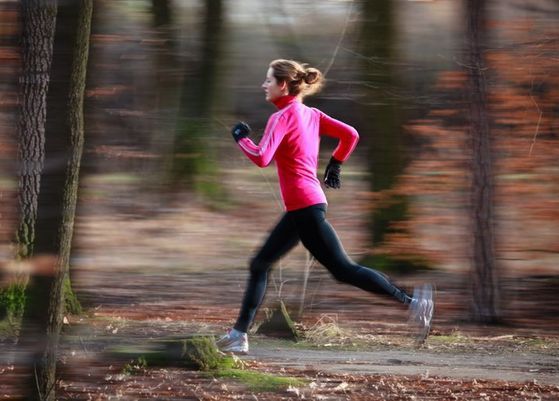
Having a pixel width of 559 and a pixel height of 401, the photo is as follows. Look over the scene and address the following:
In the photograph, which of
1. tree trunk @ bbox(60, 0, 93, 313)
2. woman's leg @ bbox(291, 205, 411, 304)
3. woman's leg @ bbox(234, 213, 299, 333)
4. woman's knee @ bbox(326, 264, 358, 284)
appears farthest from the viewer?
woman's leg @ bbox(234, 213, 299, 333)

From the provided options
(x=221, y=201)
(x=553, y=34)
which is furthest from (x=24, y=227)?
(x=221, y=201)

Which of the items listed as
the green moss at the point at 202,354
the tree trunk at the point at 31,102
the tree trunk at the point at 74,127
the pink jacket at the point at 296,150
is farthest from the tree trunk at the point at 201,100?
the tree trunk at the point at 74,127

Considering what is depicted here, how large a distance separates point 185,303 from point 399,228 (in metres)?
2.63

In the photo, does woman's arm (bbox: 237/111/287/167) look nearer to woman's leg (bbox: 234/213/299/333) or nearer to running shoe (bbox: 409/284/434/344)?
woman's leg (bbox: 234/213/299/333)

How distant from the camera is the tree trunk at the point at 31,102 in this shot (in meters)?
8.77

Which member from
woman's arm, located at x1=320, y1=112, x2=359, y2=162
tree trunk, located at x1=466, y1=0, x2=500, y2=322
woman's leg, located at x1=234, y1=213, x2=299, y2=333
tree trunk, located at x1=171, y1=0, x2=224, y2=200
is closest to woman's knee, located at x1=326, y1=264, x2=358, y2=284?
woman's leg, located at x1=234, y1=213, x2=299, y2=333

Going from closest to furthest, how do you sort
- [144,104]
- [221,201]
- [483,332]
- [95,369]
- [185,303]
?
[95,369] < [483,332] < [185,303] < [144,104] < [221,201]

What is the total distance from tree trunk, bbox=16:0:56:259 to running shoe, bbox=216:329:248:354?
2.04m

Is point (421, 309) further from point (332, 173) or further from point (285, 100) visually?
point (285, 100)

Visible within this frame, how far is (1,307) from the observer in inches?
355

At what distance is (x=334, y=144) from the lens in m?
16.5

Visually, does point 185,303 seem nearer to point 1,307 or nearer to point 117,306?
point 117,306

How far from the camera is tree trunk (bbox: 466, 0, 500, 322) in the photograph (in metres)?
11.2

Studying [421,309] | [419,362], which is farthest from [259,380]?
[419,362]
